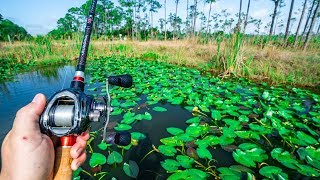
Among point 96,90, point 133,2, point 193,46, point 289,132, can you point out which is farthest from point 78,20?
point 289,132

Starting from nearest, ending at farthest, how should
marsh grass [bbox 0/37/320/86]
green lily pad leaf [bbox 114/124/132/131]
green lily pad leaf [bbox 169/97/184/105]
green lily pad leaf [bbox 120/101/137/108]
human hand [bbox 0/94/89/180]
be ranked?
human hand [bbox 0/94/89/180]
green lily pad leaf [bbox 114/124/132/131]
green lily pad leaf [bbox 120/101/137/108]
green lily pad leaf [bbox 169/97/184/105]
marsh grass [bbox 0/37/320/86]

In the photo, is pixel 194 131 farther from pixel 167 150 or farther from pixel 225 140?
pixel 167 150

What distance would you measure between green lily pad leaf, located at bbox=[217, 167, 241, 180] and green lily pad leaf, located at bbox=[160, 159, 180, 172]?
42 cm

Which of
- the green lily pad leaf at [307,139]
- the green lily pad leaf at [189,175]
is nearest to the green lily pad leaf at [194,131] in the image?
the green lily pad leaf at [189,175]

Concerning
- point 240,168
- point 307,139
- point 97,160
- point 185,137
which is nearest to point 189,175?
point 240,168

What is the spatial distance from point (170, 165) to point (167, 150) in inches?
9.7

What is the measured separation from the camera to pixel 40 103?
88cm

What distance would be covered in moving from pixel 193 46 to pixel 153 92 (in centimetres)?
630

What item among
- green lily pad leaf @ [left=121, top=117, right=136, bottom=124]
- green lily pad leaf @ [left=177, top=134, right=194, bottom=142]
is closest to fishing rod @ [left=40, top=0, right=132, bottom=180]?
green lily pad leaf @ [left=177, top=134, right=194, bottom=142]

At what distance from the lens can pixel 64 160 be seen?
902 millimetres

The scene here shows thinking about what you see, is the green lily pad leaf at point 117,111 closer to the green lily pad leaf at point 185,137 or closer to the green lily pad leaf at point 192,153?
the green lily pad leaf at point 185,137

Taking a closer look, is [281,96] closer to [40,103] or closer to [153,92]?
[153,92]

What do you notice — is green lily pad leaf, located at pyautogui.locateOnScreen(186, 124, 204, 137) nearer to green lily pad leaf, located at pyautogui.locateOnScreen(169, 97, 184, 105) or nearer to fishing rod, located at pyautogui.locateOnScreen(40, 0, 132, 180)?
green lily pad leaf, located at pyautogui.locateOnScreen(169, 97, 184, 105)

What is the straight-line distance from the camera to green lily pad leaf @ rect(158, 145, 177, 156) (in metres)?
2.08
